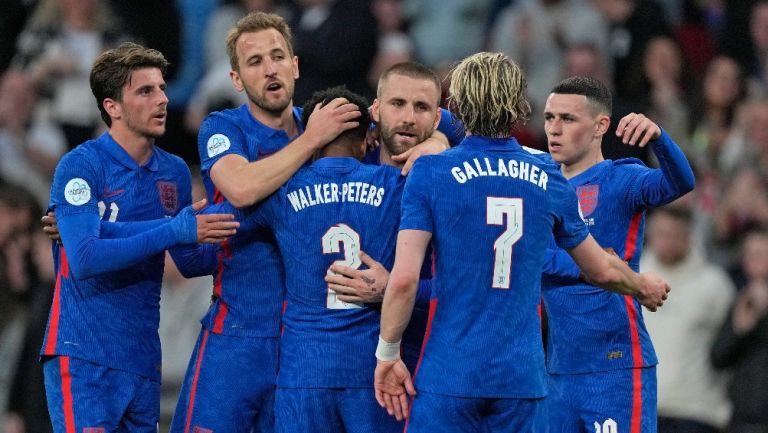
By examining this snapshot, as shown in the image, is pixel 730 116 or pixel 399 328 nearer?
pixel 399 328

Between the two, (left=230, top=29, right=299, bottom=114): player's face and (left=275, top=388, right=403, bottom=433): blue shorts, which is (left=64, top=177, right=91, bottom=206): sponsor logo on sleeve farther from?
(left=275, top=388, right=403, bottom=433): blue shorts

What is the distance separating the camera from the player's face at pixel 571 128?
7711 millimetres

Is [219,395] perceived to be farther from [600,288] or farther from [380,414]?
[600,288]

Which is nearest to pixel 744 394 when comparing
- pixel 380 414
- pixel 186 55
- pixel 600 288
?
pixel 600 288

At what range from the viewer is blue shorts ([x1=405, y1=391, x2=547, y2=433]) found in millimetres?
6281

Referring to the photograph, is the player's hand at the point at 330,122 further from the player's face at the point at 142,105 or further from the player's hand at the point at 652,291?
the player's hand at the point at 652,291

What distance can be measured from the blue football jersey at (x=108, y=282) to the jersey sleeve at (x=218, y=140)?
1.12ft

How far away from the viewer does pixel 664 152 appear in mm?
7379

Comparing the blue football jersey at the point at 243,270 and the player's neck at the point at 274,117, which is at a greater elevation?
the player's neck at the point at 274,117

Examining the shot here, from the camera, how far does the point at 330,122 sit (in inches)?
276

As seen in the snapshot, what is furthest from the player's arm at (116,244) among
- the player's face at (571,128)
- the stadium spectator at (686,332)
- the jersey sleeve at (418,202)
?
the stadium spectator at (686,332)

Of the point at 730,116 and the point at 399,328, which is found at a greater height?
the point at 730,116

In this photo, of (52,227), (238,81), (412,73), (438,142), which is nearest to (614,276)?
(438,142)

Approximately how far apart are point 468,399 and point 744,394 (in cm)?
467
